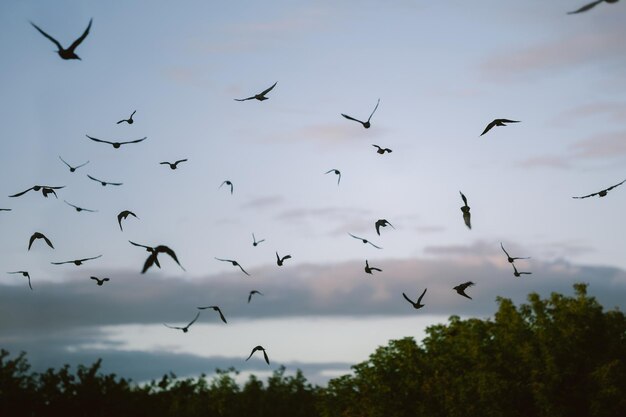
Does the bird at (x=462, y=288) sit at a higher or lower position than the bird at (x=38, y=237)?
lower

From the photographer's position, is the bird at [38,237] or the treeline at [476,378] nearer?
the bird at [38,237]

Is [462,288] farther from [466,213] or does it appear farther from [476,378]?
[476,378]

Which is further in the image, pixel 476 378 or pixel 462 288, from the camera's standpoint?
pixel 476 378

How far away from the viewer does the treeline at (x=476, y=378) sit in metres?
→ 52.2

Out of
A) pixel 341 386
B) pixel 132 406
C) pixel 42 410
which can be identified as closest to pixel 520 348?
pixel 341 386

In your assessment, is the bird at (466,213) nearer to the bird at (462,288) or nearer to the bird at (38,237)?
the bird at (462,288)

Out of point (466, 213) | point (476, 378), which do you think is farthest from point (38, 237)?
point (476, 378)

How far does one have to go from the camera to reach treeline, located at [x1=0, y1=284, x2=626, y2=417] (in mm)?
52250

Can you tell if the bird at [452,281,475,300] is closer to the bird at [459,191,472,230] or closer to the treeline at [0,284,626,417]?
the bird at [459,191,472,230]

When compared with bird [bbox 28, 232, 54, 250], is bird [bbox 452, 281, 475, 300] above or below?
below

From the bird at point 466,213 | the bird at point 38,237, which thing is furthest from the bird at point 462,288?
the bird at point 38,237

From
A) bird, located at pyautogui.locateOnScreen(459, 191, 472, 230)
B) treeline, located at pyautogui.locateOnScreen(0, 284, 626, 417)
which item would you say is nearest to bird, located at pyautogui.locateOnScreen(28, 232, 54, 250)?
bird, located at pyautogui.locateOnScreen(459, 191, 472, 230)

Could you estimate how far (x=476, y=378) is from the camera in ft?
180

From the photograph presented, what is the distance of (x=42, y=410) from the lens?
5219cm
